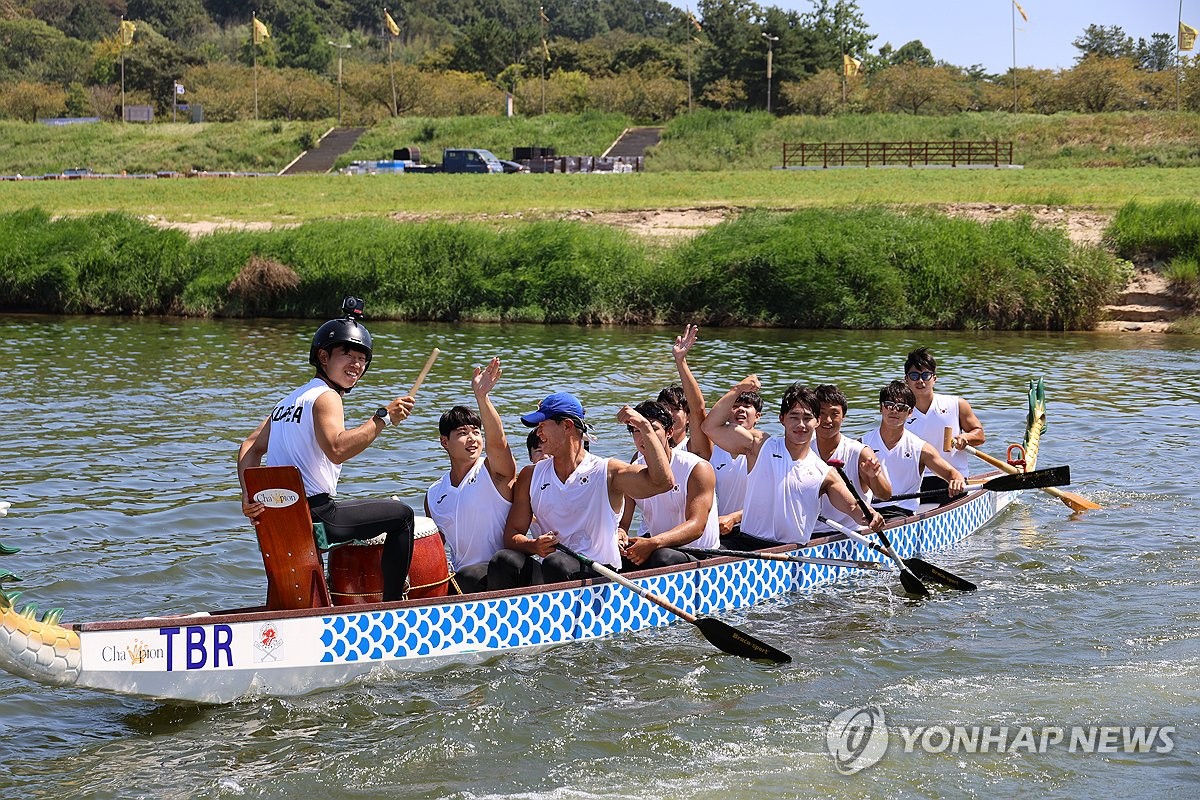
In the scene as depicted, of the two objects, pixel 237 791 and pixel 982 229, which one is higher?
pixel 982 229

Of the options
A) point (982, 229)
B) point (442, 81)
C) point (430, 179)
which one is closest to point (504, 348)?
point (982, 229)

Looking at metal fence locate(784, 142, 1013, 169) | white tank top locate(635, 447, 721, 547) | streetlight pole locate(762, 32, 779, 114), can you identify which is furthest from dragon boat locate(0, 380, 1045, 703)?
streetlight pole locate(762, 32, 779, 114)

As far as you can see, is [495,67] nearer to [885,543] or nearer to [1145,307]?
[1145,307]

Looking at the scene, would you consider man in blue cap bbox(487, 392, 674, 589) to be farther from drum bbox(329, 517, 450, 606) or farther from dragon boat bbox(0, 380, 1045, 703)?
drum bbox(329, 517, 450, 606)

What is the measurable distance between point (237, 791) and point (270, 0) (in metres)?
147

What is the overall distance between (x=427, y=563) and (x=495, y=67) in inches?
4173

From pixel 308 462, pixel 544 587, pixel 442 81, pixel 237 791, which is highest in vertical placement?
pixel 442 81

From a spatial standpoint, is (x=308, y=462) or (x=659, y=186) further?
(x=659, y=186)

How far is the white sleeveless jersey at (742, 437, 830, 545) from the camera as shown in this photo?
10.4 meters

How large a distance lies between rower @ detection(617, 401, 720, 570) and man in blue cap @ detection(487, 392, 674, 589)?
0.48 m

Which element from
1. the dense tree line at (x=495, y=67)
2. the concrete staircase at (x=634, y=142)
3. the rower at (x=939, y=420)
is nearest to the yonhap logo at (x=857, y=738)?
the rower at (x=939, y=420)

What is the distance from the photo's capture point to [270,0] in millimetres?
144625

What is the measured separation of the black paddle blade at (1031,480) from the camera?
42.2 ft

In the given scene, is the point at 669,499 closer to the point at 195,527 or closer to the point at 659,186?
the point at 195,527
